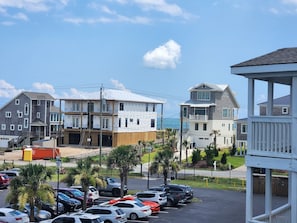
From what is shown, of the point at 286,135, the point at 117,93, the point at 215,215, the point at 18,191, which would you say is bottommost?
the point at 215,215

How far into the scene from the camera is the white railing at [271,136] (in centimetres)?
1238

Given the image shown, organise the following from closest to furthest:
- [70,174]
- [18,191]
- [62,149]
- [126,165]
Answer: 1. [18,191]
2. [70,174]
3. [126,165]
4. [62,149]

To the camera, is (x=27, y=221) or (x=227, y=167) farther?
(x=227, y=167)

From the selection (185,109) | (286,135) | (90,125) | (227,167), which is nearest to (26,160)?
(90,125)

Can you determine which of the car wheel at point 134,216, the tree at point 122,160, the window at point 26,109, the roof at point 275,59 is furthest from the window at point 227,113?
the roof at point 275,59

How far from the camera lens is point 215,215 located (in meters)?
31.9

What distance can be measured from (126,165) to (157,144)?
4956cm

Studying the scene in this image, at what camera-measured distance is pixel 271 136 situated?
12.6 metres

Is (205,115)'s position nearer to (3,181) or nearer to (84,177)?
(3,181)

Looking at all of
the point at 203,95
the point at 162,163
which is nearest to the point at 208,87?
the point at 203,95

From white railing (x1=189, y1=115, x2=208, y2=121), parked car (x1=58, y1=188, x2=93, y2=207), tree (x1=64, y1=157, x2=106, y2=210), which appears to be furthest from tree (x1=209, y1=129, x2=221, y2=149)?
tree (x1=64, y1=157, x2=106, y2=210)

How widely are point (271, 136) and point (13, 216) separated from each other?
56.9 ft

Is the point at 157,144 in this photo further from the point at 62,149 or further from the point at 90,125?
the point at 62,149

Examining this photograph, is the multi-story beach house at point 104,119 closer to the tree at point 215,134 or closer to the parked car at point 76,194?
the tree at point 215,134
